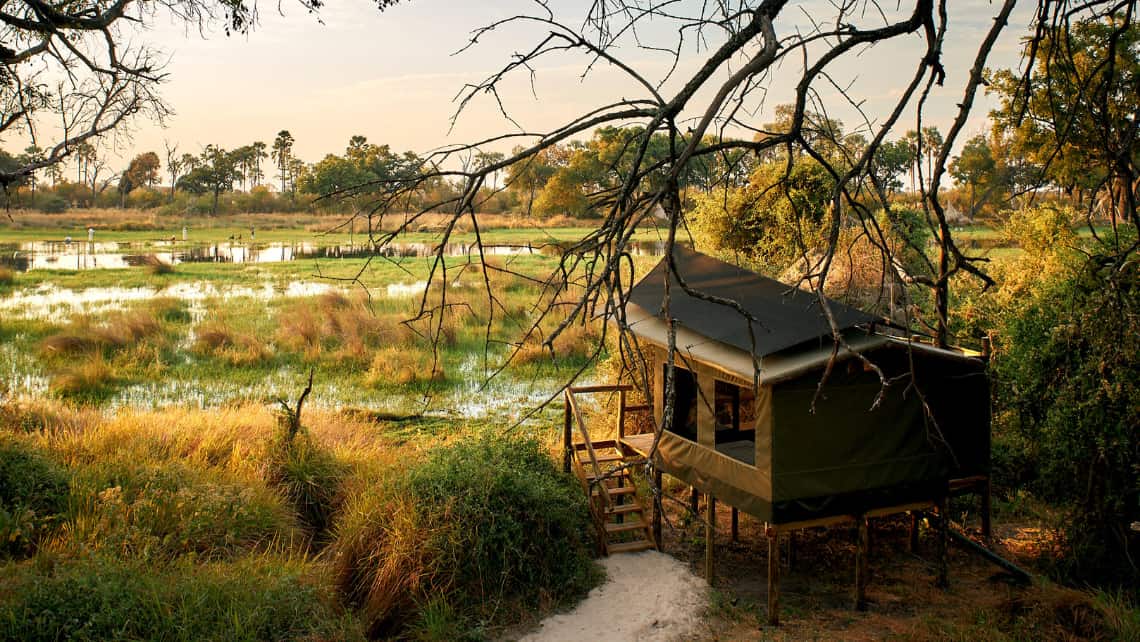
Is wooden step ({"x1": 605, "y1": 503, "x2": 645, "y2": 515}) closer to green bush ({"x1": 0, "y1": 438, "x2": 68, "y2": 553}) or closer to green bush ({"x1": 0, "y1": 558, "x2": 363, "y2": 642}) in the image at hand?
green bush ({"x1": 0, "y1": 558, "x2": 363, "y2": 642})

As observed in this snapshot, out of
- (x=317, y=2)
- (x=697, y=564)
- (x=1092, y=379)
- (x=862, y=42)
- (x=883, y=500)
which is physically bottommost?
(x=697, y=564)

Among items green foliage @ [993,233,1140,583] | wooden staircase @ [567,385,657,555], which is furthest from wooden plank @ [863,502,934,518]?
wooden staircase @ [567,385,657,555]

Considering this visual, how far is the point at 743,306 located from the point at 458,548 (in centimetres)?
370

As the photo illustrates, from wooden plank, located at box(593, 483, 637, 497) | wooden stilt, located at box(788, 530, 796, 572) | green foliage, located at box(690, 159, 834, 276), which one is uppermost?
green foliage, located at box(690, 159, 834, 276)

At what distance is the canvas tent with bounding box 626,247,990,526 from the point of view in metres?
8.04

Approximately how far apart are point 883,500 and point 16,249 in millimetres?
48946

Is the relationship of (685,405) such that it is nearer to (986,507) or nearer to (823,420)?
(823,420)

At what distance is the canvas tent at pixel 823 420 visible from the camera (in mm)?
8039

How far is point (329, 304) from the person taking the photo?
992 inches

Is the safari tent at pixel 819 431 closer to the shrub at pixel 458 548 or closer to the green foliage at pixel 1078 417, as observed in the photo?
the green foliage at pixel 1078 417

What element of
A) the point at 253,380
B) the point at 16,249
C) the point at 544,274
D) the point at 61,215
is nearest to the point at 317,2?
the point at 253,380

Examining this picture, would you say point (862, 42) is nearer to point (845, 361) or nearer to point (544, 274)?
point (845, 361)

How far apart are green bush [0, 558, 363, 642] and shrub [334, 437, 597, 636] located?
80 centimetres

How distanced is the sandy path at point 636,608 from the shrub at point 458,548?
1.02 feet
